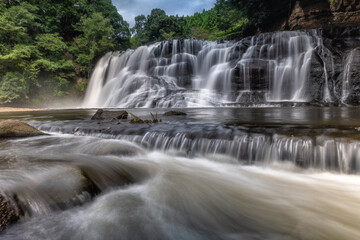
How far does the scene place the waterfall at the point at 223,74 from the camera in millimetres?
12773

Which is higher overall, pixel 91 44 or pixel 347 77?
pixel 91 44

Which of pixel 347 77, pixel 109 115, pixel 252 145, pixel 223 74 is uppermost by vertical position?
pixel 223 74

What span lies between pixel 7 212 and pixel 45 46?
23344 millimetres

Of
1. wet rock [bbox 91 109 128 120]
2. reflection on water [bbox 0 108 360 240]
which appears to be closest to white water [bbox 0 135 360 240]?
reflection on water [bbox 0 108 360 240]

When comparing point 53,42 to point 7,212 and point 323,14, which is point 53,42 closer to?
point 7,212

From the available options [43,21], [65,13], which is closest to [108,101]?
[43,21]

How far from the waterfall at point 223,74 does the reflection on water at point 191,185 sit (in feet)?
30.7

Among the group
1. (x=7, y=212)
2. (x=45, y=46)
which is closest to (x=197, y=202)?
(x=7, y=212)

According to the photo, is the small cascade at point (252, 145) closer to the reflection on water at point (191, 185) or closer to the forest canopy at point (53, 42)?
the reflection on water at point (191, 185)

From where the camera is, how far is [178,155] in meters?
3.97

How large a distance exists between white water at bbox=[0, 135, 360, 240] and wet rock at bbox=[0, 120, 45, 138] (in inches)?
67.4

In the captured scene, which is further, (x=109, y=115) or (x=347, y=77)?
(x=347, y=77)

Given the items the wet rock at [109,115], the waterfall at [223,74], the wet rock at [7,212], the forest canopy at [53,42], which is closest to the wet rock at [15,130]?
the wet rock at [109,115]

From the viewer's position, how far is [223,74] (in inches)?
593
